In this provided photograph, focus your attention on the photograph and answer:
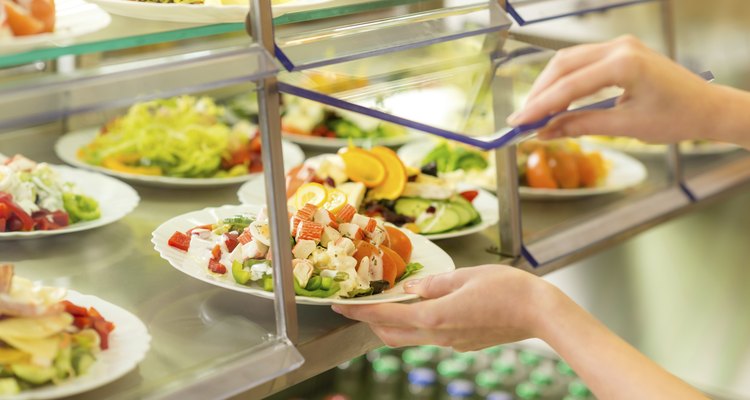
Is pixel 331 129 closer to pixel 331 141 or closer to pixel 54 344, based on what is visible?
pixel 331 141

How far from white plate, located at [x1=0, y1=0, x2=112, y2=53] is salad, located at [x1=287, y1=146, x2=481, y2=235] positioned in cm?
53

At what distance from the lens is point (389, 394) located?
2.37 meters

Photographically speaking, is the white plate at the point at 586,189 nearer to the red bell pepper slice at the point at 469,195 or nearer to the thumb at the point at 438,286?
the red bell pepper slice at the point at 469,195

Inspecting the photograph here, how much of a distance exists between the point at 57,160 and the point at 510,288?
0.96 meters

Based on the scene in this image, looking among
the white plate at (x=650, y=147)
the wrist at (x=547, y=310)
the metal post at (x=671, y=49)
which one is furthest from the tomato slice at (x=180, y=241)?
the white plate at (x=650, y=147)

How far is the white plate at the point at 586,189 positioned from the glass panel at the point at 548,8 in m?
0.41

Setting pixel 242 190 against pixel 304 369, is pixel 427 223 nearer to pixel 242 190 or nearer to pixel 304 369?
pixel 242 190

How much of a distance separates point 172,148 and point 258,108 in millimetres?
756

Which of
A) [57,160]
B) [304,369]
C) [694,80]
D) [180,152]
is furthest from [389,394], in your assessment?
[694,80]

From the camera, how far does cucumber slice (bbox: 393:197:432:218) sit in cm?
158

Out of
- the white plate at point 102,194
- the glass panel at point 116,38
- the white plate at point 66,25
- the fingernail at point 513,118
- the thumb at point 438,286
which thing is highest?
the white plate at point 66,25

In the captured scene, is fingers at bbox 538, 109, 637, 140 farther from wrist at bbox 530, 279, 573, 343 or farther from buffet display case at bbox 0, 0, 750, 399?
wrist at bbox 530, 279, 573, 343

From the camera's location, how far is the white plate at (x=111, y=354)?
3.16 ft

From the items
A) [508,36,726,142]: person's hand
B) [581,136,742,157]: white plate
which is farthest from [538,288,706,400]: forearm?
[581,136,742,157]: white plate
